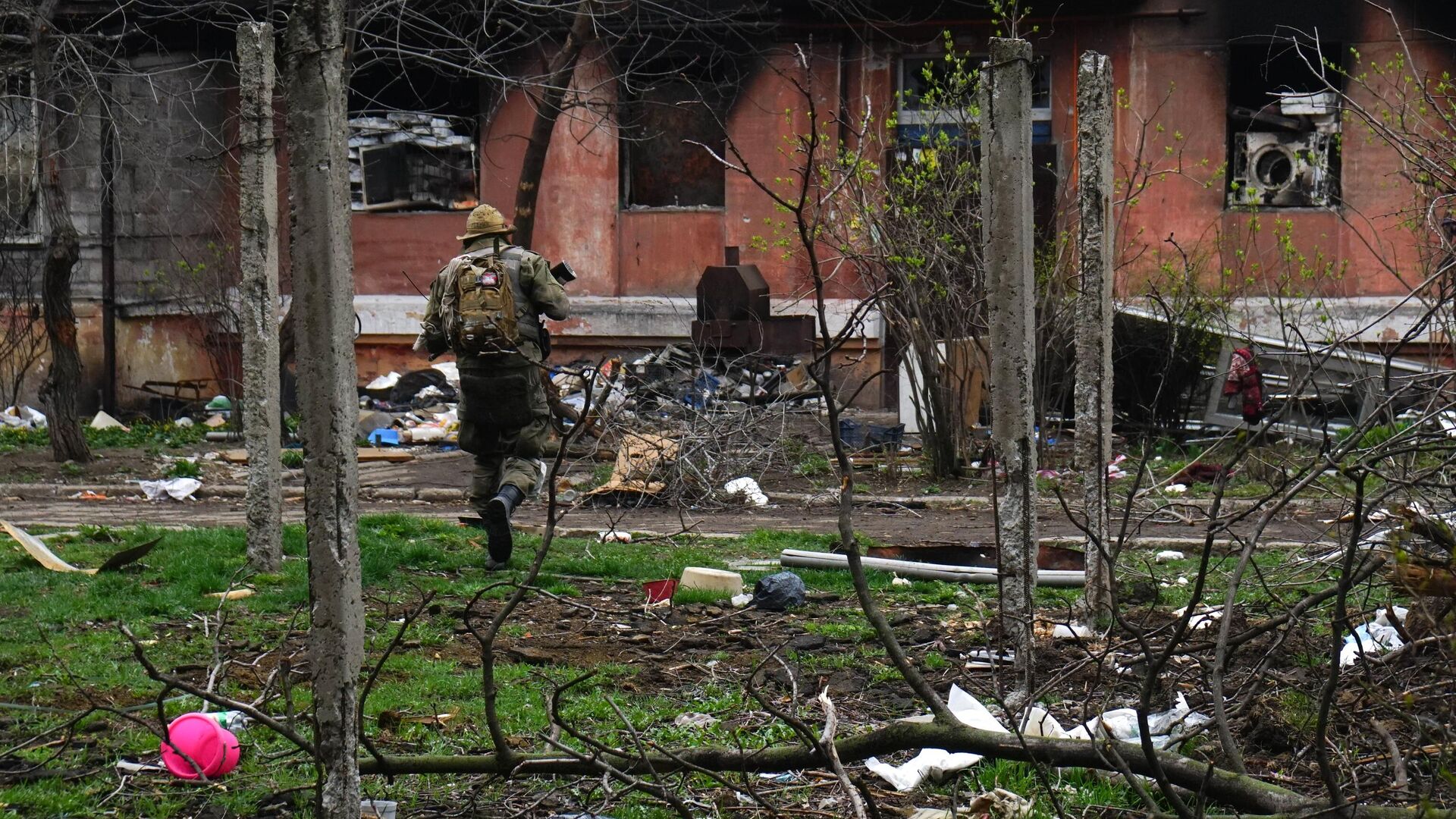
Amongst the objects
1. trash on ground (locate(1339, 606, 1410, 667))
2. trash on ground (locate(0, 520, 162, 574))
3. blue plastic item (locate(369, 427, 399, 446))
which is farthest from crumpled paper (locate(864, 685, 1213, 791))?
blue plastic item (locate(369, 427, 399, 446))

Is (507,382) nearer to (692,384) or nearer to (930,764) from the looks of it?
(930,764)

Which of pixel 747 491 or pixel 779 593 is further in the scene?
pixel 747 491

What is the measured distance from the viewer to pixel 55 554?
25.6 ft

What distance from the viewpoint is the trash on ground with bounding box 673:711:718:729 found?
440 cm

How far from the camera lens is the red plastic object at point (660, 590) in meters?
6.64

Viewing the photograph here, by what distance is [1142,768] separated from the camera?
332 centimetres

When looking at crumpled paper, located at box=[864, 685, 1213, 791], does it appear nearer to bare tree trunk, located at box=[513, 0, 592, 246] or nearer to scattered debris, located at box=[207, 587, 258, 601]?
scattered debris, located at box=[207, 587, 258, 601]

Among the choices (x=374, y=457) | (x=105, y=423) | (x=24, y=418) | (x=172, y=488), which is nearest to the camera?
(x=172, y=488)

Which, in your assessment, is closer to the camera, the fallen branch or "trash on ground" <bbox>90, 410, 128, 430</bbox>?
the fallen branch

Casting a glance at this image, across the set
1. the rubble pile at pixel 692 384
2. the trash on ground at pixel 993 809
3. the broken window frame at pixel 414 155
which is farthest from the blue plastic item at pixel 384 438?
Answer: the trash on ground at pixel 993 809

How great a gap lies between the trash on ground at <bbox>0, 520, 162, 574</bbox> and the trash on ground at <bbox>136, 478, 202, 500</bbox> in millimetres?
3082

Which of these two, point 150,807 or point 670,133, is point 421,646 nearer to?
point 150,807

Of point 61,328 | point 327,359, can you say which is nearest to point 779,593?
point 327,359

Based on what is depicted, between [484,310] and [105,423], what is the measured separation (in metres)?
11.3
